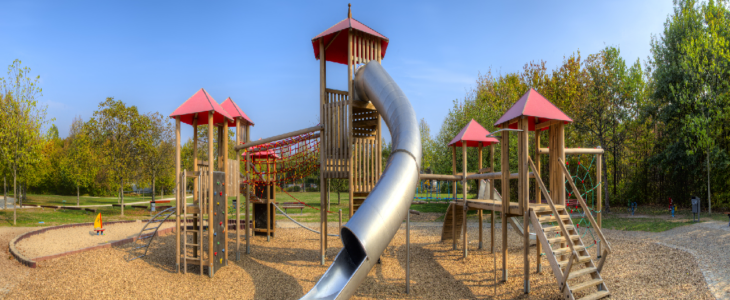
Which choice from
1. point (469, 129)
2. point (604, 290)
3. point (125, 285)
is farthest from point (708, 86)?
point (125, 285)

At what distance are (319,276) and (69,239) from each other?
9857 mm

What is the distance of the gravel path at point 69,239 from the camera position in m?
10.8

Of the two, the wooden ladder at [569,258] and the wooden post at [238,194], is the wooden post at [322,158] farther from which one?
the wooden ladder at [569,258]

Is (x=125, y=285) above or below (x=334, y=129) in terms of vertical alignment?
below

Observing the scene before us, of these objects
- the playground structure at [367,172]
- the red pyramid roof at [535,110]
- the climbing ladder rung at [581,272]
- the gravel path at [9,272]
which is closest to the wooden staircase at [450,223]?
the playground structure at [367,172]

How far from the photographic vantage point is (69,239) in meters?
13.0

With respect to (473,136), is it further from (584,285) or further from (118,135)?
(118,135)

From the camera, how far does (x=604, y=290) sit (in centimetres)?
725

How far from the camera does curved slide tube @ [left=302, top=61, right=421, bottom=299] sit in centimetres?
589

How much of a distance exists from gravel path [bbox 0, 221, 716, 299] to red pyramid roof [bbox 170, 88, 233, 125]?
387 cm

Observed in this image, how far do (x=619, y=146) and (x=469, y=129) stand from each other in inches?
704

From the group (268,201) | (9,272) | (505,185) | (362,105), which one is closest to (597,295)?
(505,185)

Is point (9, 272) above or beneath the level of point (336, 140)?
beneath

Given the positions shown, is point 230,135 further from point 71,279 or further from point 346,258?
point 346,258
